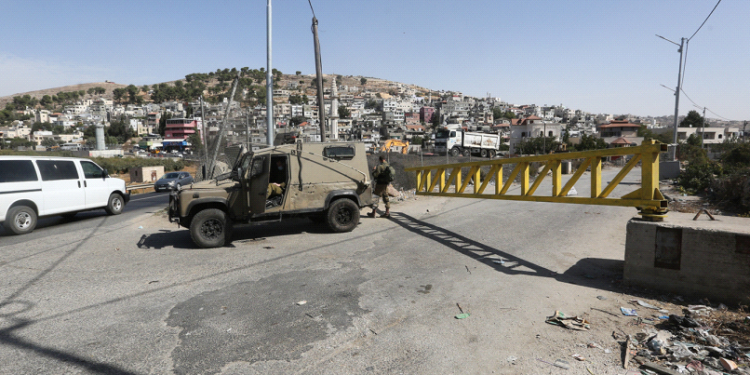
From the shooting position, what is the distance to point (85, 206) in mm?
10672

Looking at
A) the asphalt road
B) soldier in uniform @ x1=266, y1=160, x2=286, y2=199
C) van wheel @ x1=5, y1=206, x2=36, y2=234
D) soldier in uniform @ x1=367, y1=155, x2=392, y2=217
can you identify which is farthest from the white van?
soldier in uniform @ x1=367, y1=155, x2=392, y2=217

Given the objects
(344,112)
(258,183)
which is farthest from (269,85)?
(344,112)

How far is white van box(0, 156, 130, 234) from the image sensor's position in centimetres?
888

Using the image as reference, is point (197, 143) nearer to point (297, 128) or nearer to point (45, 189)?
point (297, 128)

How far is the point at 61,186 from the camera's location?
9.97 m

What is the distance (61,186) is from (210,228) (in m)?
5.78

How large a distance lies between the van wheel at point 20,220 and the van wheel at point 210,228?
5187 millimetres

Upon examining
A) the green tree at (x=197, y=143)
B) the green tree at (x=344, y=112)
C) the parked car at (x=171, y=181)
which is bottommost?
the parked car at (x=171, y=181)

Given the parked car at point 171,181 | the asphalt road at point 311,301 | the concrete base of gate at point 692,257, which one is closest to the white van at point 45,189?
the asphalt road at point 311,301

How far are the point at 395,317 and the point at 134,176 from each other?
43.2 m

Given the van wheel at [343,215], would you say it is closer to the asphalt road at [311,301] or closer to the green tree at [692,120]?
the asphalt road at [311,301]

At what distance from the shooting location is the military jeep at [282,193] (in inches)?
290

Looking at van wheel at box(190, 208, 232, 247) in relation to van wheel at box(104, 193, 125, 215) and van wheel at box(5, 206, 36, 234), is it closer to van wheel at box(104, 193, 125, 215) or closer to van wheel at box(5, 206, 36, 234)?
van wheel at box(5, 206, 36, 234)

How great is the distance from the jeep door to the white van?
242 inches
